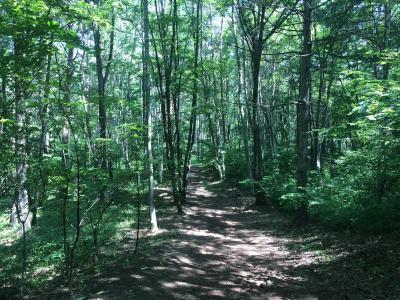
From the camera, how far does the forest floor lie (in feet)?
19.8

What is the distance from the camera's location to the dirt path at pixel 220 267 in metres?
6.21

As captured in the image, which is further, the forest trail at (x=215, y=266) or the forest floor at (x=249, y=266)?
the forest trail at (x=215, y=266)

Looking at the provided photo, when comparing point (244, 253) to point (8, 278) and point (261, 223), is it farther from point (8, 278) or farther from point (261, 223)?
point (8, 278)

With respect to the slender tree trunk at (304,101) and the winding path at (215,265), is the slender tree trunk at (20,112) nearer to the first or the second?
the winding path at (215,265)

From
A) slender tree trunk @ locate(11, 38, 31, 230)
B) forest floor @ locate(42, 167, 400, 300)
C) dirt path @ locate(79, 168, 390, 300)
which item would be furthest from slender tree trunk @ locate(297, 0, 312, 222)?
slender tree trunk @ locate(11, 38, 31, 230)

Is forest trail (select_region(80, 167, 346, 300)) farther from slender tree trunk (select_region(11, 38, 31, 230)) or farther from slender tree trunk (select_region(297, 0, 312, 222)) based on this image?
slender tree trunk (select_region(11, 38, 31, 230))

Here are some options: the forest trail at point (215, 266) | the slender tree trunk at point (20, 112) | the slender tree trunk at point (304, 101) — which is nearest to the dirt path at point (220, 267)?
the forest trail at point (215, 266)

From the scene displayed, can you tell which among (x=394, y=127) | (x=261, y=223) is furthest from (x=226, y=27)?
(x=394, y=127)

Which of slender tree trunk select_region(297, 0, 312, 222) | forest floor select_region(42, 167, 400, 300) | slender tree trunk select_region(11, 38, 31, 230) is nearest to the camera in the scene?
slender tree trunk select_region(11, 38, 31, 230)

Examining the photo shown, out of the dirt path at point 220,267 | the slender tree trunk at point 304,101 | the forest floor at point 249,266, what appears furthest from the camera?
the slender tree trunk at point 304,101

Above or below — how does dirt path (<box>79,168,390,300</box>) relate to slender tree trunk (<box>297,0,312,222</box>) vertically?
below

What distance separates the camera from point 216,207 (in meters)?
16.1

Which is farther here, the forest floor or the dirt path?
the dirt path

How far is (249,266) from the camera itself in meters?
7.86
